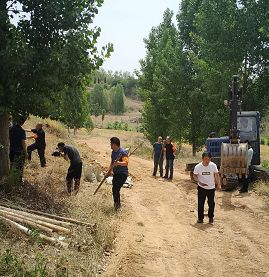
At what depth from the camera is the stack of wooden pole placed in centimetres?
617

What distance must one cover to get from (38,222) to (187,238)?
3019mm

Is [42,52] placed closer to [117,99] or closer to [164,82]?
[164,82]

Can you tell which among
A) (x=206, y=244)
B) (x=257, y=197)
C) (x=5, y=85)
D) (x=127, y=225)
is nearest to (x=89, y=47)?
(x=5, y=85)

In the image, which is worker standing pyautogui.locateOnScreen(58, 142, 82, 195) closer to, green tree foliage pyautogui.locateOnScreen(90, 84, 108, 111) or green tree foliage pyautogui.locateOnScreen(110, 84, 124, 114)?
green tree foliage pyautogui.locateOnScreen(90, 84, 108, 111)

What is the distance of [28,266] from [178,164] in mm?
16772

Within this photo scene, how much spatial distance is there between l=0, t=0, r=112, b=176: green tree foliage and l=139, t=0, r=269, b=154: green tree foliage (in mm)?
13155

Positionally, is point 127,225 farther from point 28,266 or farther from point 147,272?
point 28,266

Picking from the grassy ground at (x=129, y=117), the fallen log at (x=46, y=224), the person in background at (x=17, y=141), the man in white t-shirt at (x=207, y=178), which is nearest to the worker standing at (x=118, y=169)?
the man in white t-shirt at (x=207, y=178)

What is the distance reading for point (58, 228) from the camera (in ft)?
21.6

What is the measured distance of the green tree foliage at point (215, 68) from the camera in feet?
67.7

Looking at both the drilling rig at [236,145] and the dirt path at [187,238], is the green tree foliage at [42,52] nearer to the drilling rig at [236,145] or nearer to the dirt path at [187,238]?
the dirt path at [187,238]

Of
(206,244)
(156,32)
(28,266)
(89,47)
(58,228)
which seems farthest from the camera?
(156,32)

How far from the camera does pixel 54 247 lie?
601cm

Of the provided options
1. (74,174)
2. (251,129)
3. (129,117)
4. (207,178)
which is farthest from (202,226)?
(129,117)
